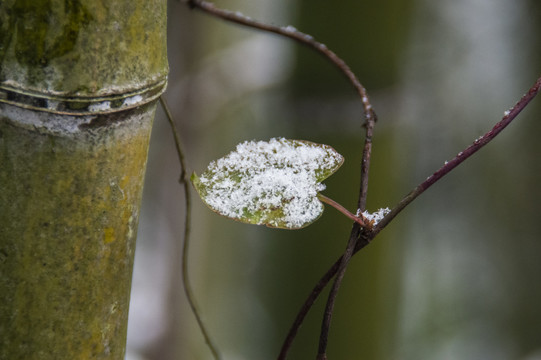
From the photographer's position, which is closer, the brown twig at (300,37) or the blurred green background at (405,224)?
Answer: the brown twig at (300,37)

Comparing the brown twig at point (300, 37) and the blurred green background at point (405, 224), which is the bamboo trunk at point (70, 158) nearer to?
the brown twig at point (300, 37)

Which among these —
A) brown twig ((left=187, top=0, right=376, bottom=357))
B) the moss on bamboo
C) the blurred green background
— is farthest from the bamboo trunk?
the blurred green background

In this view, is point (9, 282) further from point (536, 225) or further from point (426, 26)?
point (536, 225)

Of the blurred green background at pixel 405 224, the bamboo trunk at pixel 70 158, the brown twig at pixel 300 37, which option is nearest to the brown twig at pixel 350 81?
the brown twig at pixel 300 37

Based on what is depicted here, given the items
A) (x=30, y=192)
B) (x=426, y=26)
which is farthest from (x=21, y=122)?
(x=426, y=26)

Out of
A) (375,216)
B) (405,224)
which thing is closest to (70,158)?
(375,216)

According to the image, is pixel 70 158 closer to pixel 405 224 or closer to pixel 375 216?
pixel 375 216

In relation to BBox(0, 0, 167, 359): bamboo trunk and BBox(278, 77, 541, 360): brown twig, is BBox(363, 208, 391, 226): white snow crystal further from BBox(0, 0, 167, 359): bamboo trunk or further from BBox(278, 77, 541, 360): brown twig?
BBox(0, 0, 167, 359): bamboo trunk
